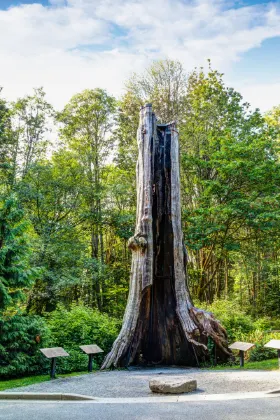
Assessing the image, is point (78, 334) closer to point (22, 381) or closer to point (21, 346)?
point (21, 346)

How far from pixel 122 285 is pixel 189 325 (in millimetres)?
9801

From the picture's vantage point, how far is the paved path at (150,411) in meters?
4.81

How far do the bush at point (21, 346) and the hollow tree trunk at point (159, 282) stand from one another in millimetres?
1712

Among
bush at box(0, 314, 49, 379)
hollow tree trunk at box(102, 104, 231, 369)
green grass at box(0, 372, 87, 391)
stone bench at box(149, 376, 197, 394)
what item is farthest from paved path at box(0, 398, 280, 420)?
hollow tree trunk at box(102, 104, 231, 369)

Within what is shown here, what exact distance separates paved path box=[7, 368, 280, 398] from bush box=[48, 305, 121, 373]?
172 cm

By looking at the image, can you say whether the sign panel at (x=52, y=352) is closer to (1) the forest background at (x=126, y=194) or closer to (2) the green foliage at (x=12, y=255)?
(2) the green foliage at (x=12, y=255)

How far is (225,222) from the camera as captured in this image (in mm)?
16891

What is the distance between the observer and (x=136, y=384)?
7.28 m

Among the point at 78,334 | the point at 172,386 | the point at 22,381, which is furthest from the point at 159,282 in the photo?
the point at 172,386

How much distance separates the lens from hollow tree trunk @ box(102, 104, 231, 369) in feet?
32.9

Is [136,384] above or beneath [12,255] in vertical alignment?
beneath

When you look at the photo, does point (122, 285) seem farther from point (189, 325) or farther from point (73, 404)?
point (73, 404)

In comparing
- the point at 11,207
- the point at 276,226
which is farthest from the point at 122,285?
the point at 11,207

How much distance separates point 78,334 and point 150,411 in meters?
6.42
